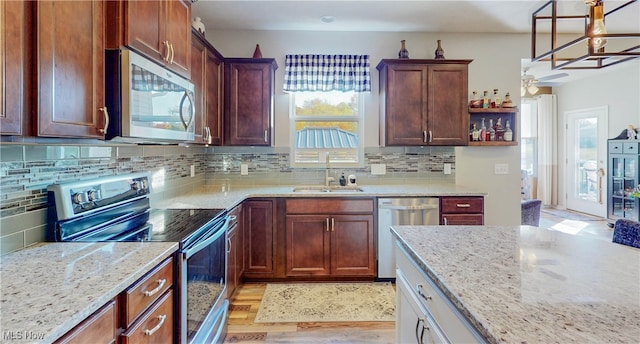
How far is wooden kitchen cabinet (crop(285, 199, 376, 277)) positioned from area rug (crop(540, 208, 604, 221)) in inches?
200

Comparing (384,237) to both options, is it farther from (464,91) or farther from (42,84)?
(42,84)

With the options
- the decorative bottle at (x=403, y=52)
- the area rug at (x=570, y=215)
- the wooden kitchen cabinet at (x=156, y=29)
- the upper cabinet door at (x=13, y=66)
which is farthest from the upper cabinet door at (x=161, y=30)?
the area rug at (x=570, y=215)

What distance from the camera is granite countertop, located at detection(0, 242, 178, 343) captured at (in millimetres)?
778

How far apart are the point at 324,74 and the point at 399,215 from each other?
1689 mm

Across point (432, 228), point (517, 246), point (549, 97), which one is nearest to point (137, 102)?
point (432, 228)

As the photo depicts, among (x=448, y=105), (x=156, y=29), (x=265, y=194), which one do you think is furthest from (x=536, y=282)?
(x=448, y=105)

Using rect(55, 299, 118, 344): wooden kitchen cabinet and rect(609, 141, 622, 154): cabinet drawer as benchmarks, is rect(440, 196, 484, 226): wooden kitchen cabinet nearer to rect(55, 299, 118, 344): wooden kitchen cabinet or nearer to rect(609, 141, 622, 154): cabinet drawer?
rect(55, 299, 118, 344): wooden kitchen cabinet

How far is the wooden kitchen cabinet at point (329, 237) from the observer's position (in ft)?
10.0

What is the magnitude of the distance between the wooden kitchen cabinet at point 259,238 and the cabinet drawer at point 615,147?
5923 mm

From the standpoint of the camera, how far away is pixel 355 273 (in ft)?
10.1

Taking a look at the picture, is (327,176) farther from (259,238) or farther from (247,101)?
(247,101)

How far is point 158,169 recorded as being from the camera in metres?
2.59

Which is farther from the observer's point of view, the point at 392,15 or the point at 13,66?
the point at 392,15

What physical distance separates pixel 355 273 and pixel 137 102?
2.34 m
